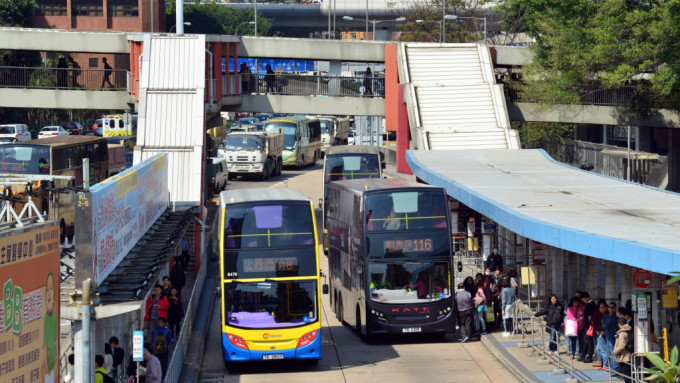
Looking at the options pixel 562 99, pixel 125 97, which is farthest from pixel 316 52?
pixel 562 99

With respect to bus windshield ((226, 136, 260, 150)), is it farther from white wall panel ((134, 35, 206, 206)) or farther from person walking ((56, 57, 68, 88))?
white wall panel ((134, 35, 206, 206))

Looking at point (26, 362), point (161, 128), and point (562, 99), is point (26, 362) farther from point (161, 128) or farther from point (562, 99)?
point (562, 99)

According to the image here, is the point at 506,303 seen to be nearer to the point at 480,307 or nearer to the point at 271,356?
the point at 480,307

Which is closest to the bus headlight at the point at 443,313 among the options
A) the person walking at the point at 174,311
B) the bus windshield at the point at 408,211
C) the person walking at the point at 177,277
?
the bus windshield at the point at 408,211

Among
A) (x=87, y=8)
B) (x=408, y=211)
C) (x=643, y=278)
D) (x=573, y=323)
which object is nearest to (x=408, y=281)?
(x=408, y=211)

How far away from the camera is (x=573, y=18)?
4428 cm

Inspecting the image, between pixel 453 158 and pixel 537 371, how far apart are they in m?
19.5

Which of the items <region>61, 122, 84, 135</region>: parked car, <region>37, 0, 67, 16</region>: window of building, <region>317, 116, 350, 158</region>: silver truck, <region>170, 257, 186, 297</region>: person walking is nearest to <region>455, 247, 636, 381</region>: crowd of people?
<region>170, 257, 186, 297</region>: person walking

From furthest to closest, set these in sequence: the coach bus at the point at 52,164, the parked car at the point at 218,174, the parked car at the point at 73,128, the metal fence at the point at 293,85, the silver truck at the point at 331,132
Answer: the parked car at the point at 73,128, the silver truck at the point at 331,132, the parked car at the point at 218,174, the metal fence at the point at 293,85, the coach bus at the point at 52,164

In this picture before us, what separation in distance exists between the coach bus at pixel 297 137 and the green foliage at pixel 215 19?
2668 inches

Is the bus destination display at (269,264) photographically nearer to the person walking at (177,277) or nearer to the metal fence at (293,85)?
the person walking at (177,277)

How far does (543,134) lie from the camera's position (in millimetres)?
70562

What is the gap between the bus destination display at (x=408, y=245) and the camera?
2588 cm

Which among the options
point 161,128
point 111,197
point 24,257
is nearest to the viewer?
point 24,257
